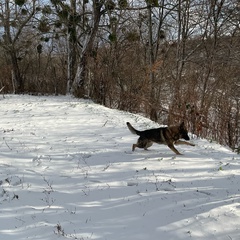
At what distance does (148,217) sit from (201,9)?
17.4 meters

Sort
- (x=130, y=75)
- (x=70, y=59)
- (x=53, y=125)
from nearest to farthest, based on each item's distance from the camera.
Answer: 1. (x=53, y=125)
2. (x=130, y=75)
3. (x=70, y=59)

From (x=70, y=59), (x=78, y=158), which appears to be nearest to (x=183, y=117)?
(x=78, y=158)

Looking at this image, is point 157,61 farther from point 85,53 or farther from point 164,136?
point 164,136

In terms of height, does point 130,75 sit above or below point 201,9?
below

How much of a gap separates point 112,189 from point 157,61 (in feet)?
49.7

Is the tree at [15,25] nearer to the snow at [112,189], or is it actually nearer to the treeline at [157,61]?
the treeline at [157,61]

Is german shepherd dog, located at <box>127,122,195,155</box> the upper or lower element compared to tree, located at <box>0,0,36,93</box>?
lower

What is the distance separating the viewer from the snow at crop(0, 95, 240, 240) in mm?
3883

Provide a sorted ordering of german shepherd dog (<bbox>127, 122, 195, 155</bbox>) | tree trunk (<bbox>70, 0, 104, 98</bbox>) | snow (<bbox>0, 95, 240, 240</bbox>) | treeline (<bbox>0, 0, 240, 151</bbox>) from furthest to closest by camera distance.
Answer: tree trunk (<bbox>70, 0, 104, 98</bbox>) → treeline (<bbox>0, 0, 240, 151</bbox>) → german shepherd dog (<bbox>127, 122, 195, 155</bbox>) → snow (<bbox>0, 95, 240, 240</bbox>)

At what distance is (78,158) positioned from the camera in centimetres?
674

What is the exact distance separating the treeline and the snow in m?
4.44

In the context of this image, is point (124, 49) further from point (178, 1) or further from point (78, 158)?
point (78, 158)

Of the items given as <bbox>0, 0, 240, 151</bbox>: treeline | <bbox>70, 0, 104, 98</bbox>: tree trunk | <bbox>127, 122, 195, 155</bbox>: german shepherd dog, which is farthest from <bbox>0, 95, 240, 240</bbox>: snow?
<bbox>70, 0, 104, 98</bbox>: tree trunk

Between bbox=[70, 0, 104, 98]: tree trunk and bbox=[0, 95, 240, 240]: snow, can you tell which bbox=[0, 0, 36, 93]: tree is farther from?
bbox=[0, 95, 240, 240]: snow
